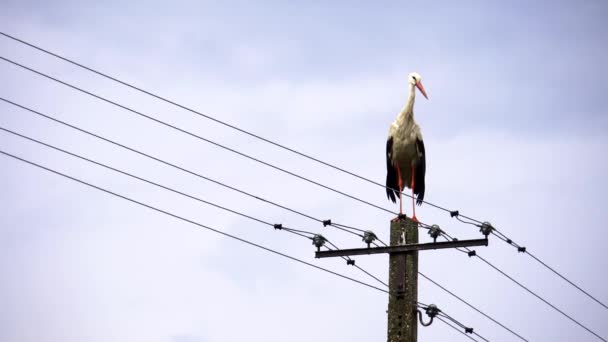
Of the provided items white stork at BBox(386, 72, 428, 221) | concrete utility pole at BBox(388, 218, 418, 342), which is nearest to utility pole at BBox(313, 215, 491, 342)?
concrete utility pole at BBox(388, 218, 418, 342)

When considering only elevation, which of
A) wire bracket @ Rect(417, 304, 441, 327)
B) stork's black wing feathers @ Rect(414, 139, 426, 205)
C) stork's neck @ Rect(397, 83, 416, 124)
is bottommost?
wire bracket @ Rect(417, 304, 441, 327)

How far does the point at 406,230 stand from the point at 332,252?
3.47 ft

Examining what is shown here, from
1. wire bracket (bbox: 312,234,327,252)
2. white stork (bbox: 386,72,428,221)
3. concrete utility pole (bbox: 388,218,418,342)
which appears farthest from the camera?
white stork (bbox: 386,72,428,221)

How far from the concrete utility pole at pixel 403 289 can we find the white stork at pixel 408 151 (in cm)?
496

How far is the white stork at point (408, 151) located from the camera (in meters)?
17.5

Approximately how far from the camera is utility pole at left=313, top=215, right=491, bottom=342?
11.9m

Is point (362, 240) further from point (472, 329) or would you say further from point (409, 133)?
point (409, 133)

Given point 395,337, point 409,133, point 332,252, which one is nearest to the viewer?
point 395,337

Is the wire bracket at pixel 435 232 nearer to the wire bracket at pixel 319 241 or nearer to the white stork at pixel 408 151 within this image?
the wire bracket at pixel 319 241

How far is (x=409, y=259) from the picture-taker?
1216 centimetres

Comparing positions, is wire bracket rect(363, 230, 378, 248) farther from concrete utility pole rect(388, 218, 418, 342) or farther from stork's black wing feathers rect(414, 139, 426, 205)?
stork's black wing feathers rect(414, 139, 426, 205)

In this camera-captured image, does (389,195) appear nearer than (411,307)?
No

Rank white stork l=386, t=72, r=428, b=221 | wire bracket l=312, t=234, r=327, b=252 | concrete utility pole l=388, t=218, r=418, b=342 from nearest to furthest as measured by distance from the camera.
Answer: concrete utility pole l=388, t=218, r=418, b=342 < wire bracket l=312, t=234, r=327, b=252 < white stork l=386, t=72, r=428, b=221

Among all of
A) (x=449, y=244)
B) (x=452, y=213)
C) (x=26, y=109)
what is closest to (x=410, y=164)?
(x=452, y=213)
